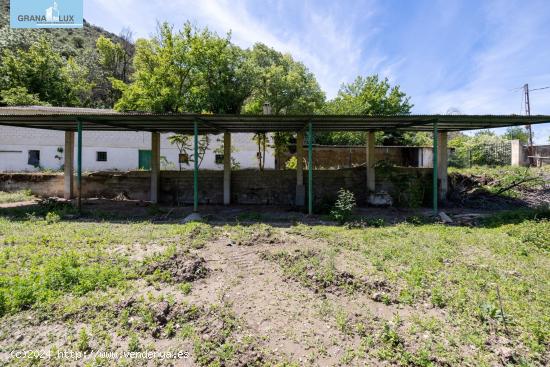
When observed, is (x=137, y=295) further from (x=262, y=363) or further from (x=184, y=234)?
(x=184, y=234)

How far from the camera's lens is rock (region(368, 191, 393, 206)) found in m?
10.5

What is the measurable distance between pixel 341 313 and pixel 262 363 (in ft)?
3.71

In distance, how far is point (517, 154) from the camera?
16.5 metres

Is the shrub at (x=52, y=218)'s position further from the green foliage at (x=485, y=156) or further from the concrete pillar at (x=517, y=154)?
the concrete pillar at (x=517, y=154)

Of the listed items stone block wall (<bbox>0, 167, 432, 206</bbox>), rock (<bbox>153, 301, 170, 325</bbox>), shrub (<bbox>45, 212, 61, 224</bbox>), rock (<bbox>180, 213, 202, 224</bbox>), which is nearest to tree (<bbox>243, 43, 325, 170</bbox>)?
stone block wall (<bbox>0, 167, 432, 206</bbox>)

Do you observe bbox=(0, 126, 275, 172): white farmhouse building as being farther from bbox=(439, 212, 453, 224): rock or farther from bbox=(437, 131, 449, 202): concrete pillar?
bbox=(439, 212, 453, 224): rock

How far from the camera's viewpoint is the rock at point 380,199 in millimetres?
10461

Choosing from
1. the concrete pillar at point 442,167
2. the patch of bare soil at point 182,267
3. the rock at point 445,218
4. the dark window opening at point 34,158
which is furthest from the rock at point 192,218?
the dark window opening at point 34,158

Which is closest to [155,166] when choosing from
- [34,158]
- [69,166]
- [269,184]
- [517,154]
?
[69,166]

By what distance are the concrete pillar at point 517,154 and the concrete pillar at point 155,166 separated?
18.2 meters

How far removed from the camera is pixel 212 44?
18.4 metres

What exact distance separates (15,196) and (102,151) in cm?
744

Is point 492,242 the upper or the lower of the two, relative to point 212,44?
lower

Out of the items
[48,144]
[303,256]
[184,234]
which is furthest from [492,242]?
[48,144]
